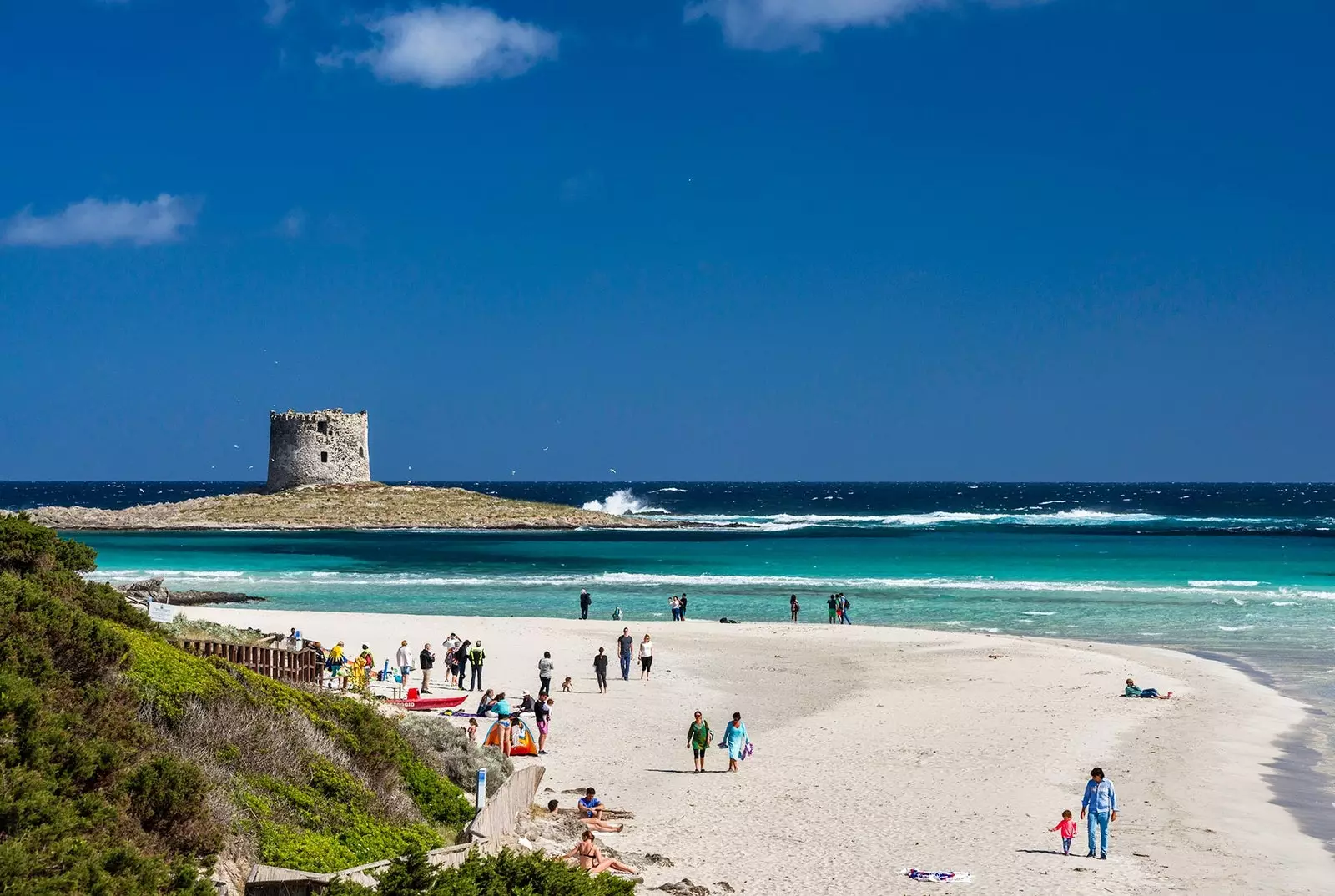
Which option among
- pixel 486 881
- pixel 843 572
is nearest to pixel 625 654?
pixel 486 881

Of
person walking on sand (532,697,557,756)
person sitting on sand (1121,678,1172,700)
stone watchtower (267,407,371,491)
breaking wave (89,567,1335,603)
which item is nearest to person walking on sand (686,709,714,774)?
person walking on sand (532,697,557,756)

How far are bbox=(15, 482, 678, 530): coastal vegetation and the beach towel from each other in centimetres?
7184

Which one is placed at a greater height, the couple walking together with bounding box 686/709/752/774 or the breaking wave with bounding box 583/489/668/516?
the breaking wave with bounding box 583/489/668/516

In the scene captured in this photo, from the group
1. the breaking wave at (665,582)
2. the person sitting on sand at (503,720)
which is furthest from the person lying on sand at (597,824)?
the breaking wave at (665,582)

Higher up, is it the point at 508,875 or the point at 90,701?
the point at 90,701

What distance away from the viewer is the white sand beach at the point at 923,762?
12562 mm

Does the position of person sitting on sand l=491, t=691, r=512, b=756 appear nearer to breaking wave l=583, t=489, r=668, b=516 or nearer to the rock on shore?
the rock on shore

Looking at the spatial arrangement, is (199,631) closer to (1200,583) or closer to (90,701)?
(90,701)

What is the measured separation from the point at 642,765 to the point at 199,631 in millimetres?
8658

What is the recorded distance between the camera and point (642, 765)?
1691cm

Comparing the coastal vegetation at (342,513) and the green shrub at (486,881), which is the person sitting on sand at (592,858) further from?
the coastal vegetation at (342,513)

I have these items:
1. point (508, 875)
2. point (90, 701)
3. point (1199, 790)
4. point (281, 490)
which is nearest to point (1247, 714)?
point (1199, 790)

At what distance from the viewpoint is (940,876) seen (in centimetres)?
1199

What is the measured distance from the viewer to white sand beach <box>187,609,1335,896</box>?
12562mm
